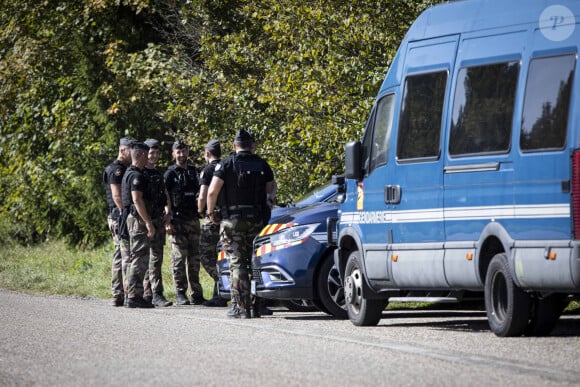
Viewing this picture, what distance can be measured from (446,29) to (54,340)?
14.4 ft

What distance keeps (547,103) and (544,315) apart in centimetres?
180

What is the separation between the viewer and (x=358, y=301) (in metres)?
12.0

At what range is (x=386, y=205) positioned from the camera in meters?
11.4

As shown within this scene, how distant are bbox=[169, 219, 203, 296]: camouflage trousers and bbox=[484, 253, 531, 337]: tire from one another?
6741mm

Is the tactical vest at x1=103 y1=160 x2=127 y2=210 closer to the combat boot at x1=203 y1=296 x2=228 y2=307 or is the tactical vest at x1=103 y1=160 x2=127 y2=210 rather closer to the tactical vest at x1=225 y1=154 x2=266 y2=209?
the combat boot at x1=203 y1=296 x2=228 y2=307

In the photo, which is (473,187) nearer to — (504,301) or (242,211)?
(504,301)

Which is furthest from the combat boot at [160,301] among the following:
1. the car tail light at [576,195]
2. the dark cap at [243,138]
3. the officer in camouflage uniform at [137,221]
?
the car tail light at [576,195]

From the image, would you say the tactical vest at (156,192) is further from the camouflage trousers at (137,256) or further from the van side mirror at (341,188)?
the van side mirror at (341,188)

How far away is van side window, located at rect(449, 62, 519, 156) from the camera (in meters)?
9.89

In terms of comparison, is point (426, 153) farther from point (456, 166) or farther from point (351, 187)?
point (351, 187)

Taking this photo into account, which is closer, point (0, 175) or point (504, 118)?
point (504, 118)

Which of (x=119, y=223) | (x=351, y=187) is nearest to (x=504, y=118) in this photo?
(x=351, y=187)

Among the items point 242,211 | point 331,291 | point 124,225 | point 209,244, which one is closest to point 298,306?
point 331,291

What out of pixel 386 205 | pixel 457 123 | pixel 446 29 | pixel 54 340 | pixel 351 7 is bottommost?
pixel 54 340
